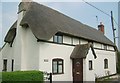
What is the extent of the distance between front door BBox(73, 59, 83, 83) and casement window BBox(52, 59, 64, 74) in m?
1.79

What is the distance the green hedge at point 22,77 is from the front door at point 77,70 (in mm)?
5878

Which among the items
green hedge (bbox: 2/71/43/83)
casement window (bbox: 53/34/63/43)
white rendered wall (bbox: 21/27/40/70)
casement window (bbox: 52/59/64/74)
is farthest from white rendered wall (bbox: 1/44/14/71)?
green hedge (bbox: 2/71/43/83)

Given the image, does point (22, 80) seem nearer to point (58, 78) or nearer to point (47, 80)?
point (47, 80)

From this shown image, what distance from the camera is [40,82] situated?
15.7 m

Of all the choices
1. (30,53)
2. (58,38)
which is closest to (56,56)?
(58,38)

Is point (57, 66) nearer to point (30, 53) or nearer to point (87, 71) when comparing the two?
point (30, 53)

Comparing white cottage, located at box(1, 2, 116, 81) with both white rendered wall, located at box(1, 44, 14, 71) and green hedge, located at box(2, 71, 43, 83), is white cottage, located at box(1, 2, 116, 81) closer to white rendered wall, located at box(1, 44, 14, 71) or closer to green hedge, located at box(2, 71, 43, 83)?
white rendered wall, located at box(1, 44, 14, 71)

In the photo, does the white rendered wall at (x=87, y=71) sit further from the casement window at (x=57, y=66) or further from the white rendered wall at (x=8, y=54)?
the white rendered wall at (x=8, y=54)

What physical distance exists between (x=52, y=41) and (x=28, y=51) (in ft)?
7.69

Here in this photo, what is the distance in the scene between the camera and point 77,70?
20969 mm

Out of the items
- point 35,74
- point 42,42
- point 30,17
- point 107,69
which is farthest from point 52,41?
point 107,69

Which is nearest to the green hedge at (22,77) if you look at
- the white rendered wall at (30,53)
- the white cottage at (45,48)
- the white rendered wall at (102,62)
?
the white cottage at (45,48)

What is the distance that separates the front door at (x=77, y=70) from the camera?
20.5 m

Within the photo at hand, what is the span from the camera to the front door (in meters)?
20.5
